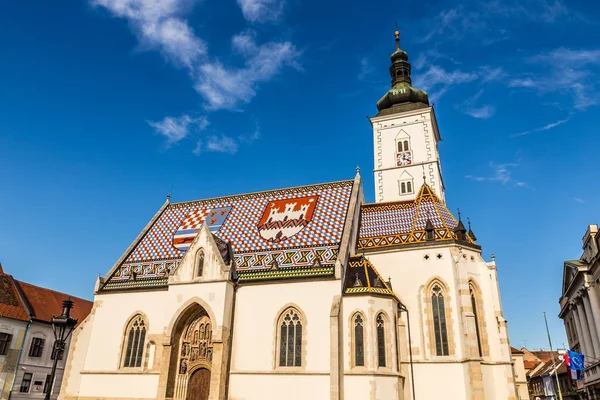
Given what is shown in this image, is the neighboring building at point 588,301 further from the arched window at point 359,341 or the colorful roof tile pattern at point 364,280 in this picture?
the arched window at point 359,341

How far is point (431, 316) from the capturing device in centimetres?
2156

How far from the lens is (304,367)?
794 inches

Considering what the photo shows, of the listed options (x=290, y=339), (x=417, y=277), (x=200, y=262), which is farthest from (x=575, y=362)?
(x=200, y=262)

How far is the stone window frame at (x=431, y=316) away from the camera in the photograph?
20.8 meters

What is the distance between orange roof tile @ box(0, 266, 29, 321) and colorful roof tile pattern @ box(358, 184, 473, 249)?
80.5 feet

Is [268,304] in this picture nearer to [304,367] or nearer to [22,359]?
[304,367]

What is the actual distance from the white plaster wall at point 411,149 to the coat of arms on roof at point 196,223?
41.1 ft

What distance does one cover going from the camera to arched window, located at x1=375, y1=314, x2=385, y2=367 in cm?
1995

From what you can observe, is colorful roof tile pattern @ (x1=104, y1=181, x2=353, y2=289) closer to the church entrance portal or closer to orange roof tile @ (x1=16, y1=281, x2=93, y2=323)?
the church entrance portal

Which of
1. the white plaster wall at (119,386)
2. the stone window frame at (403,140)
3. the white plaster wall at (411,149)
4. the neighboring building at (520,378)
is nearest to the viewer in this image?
the white plaster wall at (119,386)

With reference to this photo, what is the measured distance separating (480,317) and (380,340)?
5461 millimetres

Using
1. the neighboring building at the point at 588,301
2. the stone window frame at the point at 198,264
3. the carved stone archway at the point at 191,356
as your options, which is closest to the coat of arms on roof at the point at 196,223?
the stone window frame at the point at 198,264

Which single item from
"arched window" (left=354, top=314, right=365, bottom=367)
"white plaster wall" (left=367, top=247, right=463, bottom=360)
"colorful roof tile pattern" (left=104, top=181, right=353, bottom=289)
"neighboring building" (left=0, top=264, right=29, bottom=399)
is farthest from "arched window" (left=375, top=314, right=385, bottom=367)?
"neighboring building" (left=0, top=264, right=29, bottom=399)

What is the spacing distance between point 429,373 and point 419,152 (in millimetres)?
Result: 18956
